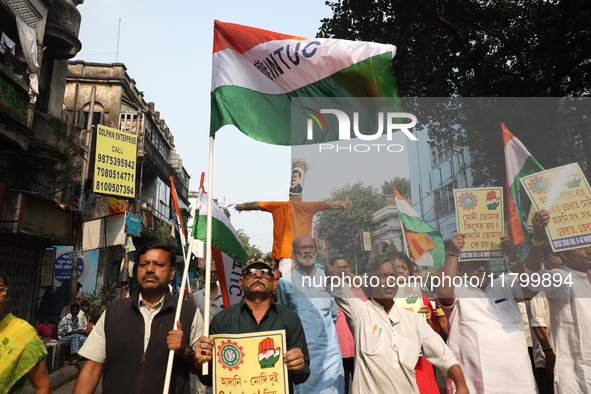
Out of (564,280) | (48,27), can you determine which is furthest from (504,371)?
(48,27)

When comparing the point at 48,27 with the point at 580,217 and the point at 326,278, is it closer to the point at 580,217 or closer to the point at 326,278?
the point at 326,278

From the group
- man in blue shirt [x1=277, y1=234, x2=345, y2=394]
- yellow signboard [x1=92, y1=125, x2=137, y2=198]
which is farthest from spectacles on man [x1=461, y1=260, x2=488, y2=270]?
yellow signboard [x1=92, y1=125, x2=137, y2=198]

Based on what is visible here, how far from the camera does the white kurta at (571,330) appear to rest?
13.1 ft

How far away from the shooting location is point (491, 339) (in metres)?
4.01

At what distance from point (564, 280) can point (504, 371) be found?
101 centimetres

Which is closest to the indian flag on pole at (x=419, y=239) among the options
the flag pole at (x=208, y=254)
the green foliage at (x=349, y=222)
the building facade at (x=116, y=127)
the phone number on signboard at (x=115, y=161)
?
the green foliage at (x=349, y=222)

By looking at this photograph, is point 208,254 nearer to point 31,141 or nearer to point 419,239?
point 419,239

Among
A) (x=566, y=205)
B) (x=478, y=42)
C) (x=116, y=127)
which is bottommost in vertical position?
(x=566, y=205)

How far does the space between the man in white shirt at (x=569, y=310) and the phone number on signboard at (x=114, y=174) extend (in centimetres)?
1319

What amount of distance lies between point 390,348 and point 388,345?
2 cm

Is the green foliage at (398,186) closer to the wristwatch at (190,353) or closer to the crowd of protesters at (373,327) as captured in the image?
the crowd of protesters at (373,327)

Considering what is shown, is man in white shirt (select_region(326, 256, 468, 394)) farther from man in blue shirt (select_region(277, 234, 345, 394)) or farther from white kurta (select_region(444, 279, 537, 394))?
white kurta (select_region(444, 279, 537, 394))

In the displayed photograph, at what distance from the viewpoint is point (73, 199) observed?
19.0m

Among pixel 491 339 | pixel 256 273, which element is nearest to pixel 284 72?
pixel 256 273
